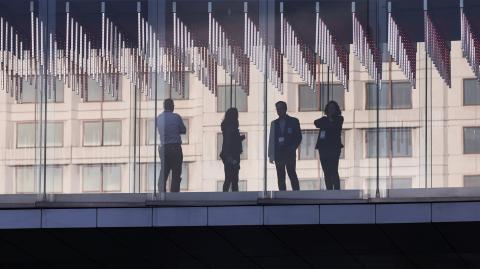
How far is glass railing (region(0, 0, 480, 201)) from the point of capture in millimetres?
35688

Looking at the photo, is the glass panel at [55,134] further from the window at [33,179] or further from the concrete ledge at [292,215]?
the concrete ledge at [292,215]

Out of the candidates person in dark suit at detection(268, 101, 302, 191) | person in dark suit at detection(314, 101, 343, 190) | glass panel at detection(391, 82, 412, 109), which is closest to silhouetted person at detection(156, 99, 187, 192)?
person in dark suit at detection(268, 101, 302, 191)

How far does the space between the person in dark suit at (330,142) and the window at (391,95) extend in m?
0.56

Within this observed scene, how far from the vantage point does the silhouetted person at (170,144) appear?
3597 cm

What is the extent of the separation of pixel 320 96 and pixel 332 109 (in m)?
0.30

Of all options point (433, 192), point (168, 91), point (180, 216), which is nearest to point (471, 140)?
point (433, 192)

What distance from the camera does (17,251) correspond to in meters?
37.6

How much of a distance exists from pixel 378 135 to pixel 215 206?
2904 mm

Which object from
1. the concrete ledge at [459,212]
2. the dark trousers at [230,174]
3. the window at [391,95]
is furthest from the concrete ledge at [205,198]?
the concrete ledge at [459,212]

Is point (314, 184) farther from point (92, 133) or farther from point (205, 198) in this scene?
point (92, 133)

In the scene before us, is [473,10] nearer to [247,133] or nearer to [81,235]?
[247,133]

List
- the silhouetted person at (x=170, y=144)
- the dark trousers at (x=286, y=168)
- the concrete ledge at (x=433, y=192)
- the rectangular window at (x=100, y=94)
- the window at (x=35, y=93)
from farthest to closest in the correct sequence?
the window at (x=35, y=93)
the rectangular window at (x=100, y=94)
the silhouetted person at (x=170, y=144)
the dark trousers at (x=286, y=168)
the concrete ledge at (x=433, y=192)

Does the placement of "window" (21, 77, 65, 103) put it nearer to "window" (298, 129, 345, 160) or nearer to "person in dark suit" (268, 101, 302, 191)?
"person in dark suit" (268, 101, 302, 191)

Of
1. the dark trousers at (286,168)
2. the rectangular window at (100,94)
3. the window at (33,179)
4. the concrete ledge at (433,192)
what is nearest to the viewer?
the concrete ledge at (433,192)
